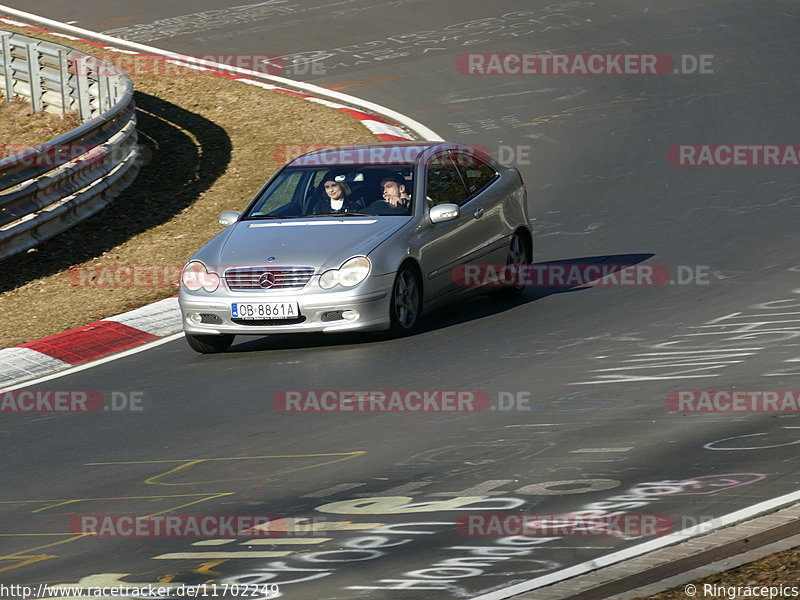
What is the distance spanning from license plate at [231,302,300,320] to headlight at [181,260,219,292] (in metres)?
0.32

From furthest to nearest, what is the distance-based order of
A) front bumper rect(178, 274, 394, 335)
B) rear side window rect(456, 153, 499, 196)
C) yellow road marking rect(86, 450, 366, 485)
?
1. rear side window rect(456, 153, 499, 196)
2. front bumper rect(178, 274, 394, 335)
3. yellow road marking rect(86, 450, 366, 485)

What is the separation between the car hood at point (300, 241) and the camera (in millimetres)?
11781

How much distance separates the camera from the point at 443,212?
1232 cm

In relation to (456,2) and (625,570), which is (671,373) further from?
(456,2)

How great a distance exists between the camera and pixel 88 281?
15055mm

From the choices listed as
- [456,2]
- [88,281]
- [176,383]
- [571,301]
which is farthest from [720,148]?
[456,2]

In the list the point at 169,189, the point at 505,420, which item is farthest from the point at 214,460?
the point at 169,189

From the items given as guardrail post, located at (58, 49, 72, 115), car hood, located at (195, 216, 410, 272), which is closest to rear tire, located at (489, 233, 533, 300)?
car hood, located at (195, 216, 410, 272)

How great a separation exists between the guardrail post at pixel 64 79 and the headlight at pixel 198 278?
1099 cm

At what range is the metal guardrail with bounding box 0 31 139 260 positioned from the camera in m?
15.6

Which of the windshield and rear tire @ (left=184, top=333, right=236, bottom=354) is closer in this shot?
rear tire @ (left=184, top=333, right=236, bottom=354)

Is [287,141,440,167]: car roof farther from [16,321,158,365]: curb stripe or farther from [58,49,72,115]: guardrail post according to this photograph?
[58,49,72,115]: guardrail post

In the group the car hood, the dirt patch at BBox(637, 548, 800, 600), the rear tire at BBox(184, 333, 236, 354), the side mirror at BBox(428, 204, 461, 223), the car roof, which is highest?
the car roof

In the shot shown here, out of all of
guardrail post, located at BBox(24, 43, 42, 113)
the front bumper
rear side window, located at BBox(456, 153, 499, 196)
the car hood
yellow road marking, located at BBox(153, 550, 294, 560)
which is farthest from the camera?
guardrail post, located at BBox(24, 43, 42, 113)
